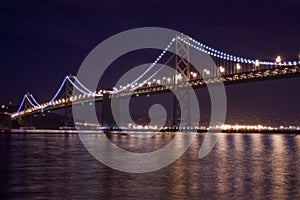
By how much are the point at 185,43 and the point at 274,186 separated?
2247 inches

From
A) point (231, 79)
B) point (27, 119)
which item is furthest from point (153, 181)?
point (27, 119)

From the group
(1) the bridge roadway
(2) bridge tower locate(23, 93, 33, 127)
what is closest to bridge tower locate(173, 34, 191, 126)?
(1) the bridge roadway

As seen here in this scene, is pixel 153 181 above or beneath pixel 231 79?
beneath

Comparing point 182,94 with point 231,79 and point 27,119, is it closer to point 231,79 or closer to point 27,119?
point 231,79

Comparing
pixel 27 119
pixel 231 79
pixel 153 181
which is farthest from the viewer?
pixel 27 119

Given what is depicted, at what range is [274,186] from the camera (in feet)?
42.4

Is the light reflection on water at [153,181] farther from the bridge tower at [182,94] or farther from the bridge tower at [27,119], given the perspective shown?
the bridge tower at [27,119]

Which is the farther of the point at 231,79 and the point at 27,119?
the point at 27,119

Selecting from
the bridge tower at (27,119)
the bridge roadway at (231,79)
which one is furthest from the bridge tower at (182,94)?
the bridge tower at (27,119)

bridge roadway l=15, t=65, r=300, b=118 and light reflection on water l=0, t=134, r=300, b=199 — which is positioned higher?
bridge roadway l=15, t=65, r=300, b=118

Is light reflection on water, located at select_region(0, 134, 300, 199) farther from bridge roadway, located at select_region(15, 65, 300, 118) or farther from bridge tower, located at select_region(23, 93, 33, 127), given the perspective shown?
bridge tower, located at select_region(23, 93, 33, 127)

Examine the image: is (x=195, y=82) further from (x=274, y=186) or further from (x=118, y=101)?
(x=274, y=186)

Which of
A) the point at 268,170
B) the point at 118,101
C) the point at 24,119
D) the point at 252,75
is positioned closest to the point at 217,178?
the point at 268,170

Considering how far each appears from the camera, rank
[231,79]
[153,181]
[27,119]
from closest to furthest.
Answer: [153,181], [231,79], [27,119]
